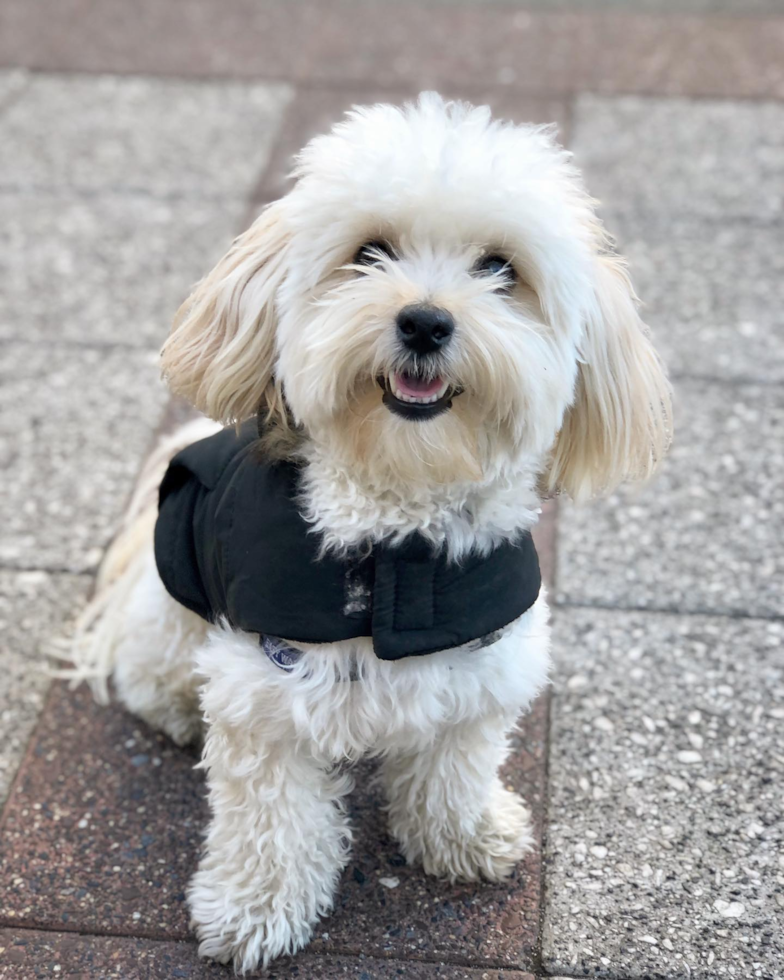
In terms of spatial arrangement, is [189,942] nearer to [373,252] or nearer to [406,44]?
[373,252]

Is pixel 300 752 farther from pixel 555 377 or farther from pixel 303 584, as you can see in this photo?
pixel 555 377

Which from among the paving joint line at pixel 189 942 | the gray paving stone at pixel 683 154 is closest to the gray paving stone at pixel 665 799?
the paving joint line at pixel 189 942

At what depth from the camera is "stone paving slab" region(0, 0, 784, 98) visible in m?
6.36

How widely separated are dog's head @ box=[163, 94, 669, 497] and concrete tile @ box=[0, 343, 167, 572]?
1.51 m

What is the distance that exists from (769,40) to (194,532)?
18.6 feet

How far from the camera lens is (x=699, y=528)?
372cm

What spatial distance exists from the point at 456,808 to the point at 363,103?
4.35 m

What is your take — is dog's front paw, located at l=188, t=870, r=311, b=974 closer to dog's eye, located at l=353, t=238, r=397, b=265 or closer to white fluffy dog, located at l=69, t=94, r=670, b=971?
white fluffy dog, located at l=69, t=94, r=670, b=971

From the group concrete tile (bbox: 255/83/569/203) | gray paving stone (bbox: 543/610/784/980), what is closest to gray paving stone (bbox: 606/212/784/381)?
concrete tile (bbox: 255/83/569/203)

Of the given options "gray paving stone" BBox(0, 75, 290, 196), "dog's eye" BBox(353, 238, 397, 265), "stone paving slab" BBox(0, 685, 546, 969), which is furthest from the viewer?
"gray paving stone" BBox(0, 75, 290, 196)

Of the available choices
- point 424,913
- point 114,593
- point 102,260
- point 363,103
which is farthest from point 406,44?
point 424,913

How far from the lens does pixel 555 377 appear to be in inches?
85.9

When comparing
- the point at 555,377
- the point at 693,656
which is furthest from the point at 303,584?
the point at 693,656

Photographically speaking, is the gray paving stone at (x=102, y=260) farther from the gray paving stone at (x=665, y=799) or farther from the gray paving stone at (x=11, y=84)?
the gray paving stone at (x=665, y=799)
